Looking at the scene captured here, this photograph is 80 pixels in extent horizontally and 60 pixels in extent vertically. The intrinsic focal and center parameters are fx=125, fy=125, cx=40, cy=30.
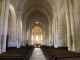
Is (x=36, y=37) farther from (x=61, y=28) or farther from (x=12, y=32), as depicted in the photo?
(x=12, y=32)

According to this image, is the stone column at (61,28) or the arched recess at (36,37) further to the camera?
the arched recess at (36,37)

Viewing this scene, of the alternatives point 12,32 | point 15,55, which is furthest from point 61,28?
point 15,55

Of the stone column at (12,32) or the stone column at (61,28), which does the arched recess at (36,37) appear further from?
the stone column at (12,32)

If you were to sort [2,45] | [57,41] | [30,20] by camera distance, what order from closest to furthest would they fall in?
[2,45]
[57,41]
[30,20]

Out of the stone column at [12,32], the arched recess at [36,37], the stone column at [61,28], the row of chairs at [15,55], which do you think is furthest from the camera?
the arched recess at [36,37]

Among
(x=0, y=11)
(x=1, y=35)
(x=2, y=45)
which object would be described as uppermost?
(x=0, y=11)

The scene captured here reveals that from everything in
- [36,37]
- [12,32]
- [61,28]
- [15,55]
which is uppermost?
[61,28]

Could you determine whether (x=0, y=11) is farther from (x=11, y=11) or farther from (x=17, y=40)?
(x=17, y=40)

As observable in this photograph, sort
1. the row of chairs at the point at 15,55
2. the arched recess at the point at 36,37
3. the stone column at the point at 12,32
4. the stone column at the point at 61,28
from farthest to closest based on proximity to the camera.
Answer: the arched recess at the point at 36,37 → the stone column at the point at 61,28 → the stone column at the point at 12,32 → the row of chairs at the point at 15,55

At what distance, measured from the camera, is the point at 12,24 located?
16.4 m

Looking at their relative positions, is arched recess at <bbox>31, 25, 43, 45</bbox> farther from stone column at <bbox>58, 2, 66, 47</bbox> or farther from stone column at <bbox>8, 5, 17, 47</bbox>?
stone column at <bbox>8, 5, 17, 47</bbox>

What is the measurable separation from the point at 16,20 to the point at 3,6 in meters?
5.82

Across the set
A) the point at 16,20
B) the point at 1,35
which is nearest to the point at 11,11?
the point at 16,20

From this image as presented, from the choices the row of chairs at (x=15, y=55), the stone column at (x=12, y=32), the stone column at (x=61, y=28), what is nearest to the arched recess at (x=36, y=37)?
the stone column at (x=61, y=28)
